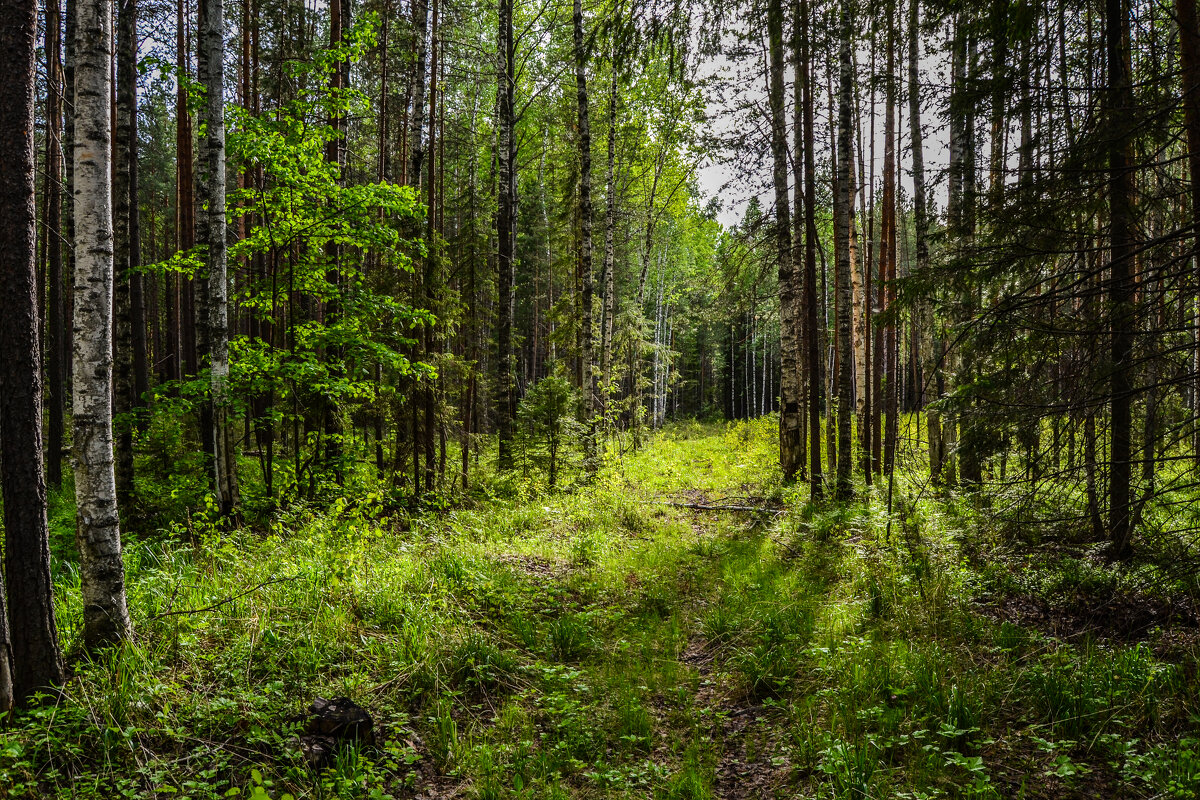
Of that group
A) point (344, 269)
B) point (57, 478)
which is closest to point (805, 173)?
point (344, 269)

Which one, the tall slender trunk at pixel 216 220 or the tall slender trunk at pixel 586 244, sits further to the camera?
the tall slender trunk at pixel 586 244

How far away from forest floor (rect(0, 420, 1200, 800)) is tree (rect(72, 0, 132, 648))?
1.40 feet

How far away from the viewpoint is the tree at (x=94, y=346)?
12.6 ft

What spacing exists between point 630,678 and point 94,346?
179 inches

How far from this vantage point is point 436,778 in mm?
3482

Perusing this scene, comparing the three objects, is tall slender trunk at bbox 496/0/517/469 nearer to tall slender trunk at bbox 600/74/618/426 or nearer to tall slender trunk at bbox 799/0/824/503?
tall slender trunk at bbox 600/74/618/426

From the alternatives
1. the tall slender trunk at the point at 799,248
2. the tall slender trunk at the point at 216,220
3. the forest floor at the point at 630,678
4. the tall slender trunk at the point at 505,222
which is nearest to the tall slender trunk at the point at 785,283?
the tall slender trunk at the point at 799,248

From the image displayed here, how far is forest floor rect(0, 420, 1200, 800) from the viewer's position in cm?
318

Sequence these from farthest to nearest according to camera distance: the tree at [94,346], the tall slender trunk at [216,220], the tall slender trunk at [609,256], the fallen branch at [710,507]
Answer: the tall slender trunk at [609,256] < the fallen branch at [710,507] < the tall slender trunk at [216,220] < the tree at [94,346]

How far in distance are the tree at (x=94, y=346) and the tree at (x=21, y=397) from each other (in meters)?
0.41

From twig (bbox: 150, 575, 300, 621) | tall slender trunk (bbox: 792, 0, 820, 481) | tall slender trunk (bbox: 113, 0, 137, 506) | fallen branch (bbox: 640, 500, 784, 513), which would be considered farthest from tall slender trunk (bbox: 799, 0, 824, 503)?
tall slender trunk (bbox: 113, 0, 137, 506)

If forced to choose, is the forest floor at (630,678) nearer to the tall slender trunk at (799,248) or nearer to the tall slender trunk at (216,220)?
the tall slender trunk at (216,220)

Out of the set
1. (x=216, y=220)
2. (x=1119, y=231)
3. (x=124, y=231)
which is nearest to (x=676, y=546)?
(x=1119, y=231)

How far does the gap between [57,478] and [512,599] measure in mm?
12600
